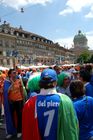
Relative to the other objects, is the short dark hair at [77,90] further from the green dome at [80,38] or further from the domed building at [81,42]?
the green dome at [80,38]

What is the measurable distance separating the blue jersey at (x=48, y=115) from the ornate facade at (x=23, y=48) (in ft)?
274

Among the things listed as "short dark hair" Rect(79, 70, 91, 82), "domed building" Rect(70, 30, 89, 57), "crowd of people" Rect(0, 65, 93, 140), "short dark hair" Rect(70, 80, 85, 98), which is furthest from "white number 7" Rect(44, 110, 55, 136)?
"domed building" Rect(70, 30, 89, 57)

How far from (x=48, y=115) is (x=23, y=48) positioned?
10901 centimetres

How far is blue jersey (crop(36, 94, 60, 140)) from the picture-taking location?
392 centimetres

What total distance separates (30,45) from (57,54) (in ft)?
→ 86.2

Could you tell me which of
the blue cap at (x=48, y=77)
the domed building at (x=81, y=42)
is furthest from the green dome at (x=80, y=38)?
the blue cap at (x=48, y=77)

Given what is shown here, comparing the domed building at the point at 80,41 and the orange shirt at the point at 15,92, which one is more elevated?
the domed building at the point at 80,41

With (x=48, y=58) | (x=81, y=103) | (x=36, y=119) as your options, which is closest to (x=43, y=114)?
(x=36, y=119)

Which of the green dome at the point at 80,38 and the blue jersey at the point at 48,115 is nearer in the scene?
the blue jersey at the point at 48,115

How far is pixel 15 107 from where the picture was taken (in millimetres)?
9016

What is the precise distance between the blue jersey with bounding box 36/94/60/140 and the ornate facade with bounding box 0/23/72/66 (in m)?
83.6

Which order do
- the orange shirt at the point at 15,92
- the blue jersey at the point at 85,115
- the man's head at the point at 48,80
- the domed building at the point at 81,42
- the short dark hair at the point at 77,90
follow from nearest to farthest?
the man's head at the point at 48,80 → the blue jersey at the point at 85,115 → the short dark hair at the point at 77,90 → the orange shirt at the point at 15,92 → the domed building at the point at 81,42

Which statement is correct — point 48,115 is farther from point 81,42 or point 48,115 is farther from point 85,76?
point 81,42

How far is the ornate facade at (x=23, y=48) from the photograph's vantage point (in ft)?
340
